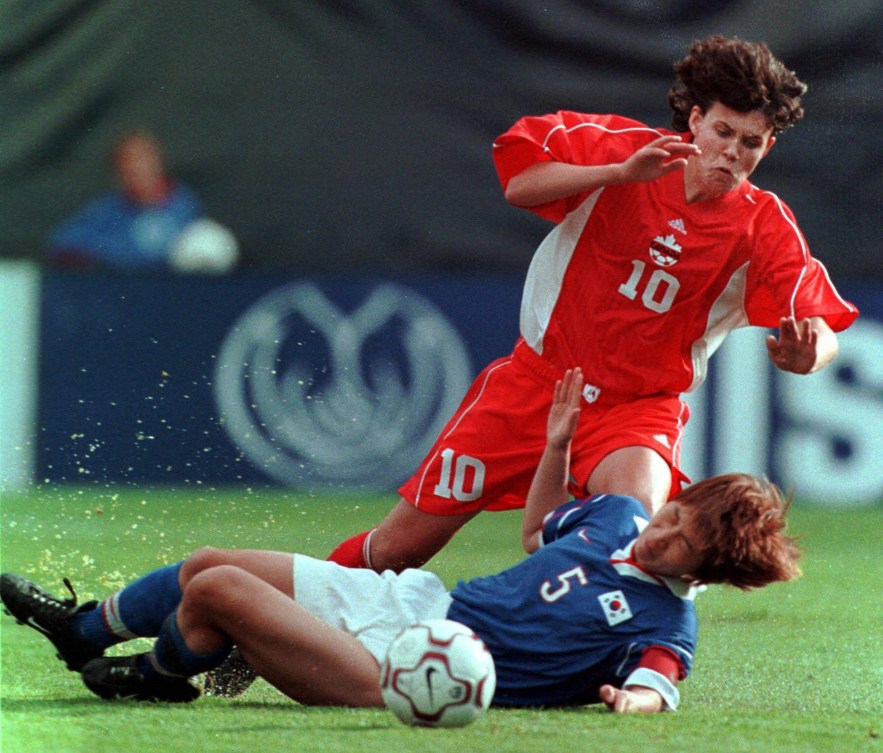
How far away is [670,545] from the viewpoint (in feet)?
12.0

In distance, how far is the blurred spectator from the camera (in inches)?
331

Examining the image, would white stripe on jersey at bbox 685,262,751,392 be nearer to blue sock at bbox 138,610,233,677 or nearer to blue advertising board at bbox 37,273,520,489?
blue sock at bbox 138,610,233,677

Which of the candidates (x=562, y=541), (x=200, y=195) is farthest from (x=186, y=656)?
(x=200, y=195)

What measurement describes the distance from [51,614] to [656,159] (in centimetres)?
197

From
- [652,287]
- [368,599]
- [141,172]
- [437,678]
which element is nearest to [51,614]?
[368,599]

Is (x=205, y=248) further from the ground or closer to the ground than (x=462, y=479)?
further from the ground

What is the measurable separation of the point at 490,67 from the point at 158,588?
5232mm

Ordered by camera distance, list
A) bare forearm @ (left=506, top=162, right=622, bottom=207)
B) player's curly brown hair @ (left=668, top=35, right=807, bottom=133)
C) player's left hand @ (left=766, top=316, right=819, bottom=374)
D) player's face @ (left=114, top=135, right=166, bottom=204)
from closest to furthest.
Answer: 1. player's left hand @ (left=766, top=316, right=819, bottom=374)
2. bare forearm @ (left=506, top=162, right=622, bottom=207)
3. player's curly brown hair @ (left=668, top=35, right=807, bottom=133)
4. player's face @ (left=114, top=135, right=166, bottom=204)

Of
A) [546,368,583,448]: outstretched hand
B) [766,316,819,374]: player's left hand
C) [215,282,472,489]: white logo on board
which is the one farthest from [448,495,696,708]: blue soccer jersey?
[215,282,472,489]: white logo on board

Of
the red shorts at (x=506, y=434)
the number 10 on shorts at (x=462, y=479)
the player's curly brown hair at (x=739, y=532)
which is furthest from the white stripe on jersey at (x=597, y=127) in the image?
the player's curly brown hair at (x=739, y=532)

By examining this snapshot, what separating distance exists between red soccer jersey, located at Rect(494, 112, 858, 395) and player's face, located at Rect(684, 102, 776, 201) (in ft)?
0.25

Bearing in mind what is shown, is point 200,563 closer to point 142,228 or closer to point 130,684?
point 130,684

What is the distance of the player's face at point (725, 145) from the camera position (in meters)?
4.48

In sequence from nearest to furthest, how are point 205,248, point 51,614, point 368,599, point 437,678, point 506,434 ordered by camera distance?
point 437,678, point 368,599, point 51,614, point 506,434, point 205,248
